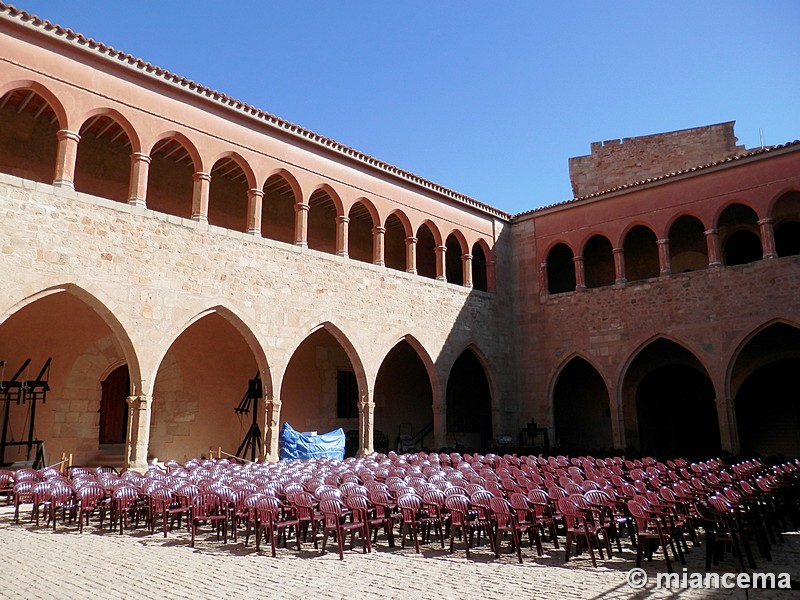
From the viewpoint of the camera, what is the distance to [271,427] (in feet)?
45.2

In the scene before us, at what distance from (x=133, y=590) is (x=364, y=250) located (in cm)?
1537

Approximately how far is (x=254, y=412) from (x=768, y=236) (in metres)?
14.2

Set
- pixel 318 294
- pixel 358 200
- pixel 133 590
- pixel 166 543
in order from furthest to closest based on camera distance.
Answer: pixel 358 200 < pixel 318 294 < pixel 166 543 < pixel 133 590

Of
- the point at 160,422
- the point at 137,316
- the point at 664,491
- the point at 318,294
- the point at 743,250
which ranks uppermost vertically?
the point at 743,250

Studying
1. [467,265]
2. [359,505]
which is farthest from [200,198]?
[467,265]

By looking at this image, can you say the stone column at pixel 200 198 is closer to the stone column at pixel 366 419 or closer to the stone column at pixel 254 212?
the stone column at pixel 254 212

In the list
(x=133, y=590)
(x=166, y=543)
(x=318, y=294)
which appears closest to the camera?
(x=133, y=590)

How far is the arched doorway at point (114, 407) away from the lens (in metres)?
15.3

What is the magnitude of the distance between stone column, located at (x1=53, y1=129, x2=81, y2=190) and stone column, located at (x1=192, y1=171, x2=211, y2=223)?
2.51 m

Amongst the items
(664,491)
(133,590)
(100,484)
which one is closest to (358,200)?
(100,484)

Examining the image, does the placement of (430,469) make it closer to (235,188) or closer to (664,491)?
(664,491)

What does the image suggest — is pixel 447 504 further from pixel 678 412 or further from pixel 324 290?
→ pixel 678 412

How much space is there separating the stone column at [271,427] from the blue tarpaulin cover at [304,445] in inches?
19.9

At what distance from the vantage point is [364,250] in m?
20.2
